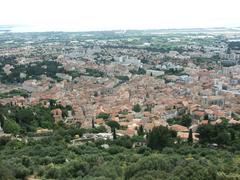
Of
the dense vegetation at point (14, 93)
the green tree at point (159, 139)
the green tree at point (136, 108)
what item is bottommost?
the dense vegetation at point (14, 93)

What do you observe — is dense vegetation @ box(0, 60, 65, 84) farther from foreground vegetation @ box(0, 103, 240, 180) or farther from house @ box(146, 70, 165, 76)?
foreground vegetation @ box(0, 103, 240, 180)

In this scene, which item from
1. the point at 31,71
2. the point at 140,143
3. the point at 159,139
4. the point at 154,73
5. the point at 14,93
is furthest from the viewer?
the point at 31,71

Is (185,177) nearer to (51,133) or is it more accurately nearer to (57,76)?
(51,133)

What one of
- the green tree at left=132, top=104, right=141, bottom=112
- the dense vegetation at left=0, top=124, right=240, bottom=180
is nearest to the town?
the green tree at left=132, top=104, right=141, bottom=112

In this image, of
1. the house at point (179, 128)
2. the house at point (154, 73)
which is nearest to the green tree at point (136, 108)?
the house at point (179, 128)

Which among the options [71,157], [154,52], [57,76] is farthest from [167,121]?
[154,52]

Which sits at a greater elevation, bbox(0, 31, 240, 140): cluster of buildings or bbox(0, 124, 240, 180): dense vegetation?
bbox(0, 124, 240, 180): dense vegetation

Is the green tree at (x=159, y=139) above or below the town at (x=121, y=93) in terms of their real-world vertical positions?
above

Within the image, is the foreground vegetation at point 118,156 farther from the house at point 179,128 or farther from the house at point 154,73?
the house at point 154,73

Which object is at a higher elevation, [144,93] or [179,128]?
[179,128]

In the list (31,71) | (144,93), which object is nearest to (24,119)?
(144,93)

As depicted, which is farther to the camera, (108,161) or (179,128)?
(179,128)

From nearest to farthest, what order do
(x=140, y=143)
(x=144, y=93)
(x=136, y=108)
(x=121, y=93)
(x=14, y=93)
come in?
(x=140, y=143) → (x=136, y=108) → (x=144, y=93) → (x=121, y=93) → (x=14, y=93)

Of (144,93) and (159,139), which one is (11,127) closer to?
(159,139)
